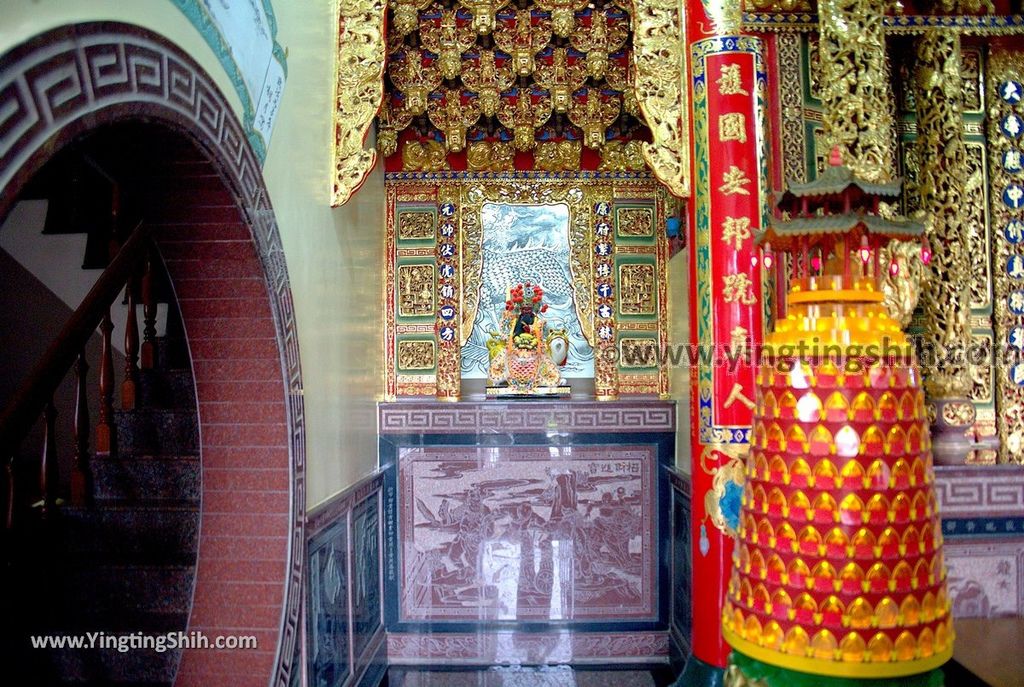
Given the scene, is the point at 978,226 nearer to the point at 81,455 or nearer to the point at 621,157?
the point at 621,157

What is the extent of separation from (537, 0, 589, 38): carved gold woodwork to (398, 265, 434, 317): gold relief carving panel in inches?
65.0

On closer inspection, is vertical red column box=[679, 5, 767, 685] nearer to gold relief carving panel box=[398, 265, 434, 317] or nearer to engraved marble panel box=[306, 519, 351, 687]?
engraved marble panel box=[306, 519, 351, 687]

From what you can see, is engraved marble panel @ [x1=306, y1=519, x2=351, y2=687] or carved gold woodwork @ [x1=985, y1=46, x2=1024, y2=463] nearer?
engraved marble panel @ [x1=306, y1=519, x2=351, y2=687]

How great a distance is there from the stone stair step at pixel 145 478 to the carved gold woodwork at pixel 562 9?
116 inches

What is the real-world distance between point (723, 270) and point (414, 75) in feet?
7.07

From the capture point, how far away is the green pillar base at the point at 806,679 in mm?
1890

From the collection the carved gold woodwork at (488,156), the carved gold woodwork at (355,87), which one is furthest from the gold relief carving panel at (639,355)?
the carved gold woodwork at (355,87)

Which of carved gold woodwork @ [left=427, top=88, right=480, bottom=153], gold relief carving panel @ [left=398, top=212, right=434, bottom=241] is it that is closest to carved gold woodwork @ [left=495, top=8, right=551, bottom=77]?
carved gold woodwork @ [left=427, top=88, right=480, bottom=153]

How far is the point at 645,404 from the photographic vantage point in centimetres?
430

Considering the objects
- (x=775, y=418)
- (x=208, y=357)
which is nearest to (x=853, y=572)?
(x=775, y=418)

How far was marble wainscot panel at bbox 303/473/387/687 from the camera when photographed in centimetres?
281

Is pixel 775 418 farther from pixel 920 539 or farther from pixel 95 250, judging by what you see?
pixel 95 250

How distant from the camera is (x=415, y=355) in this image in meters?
4.53

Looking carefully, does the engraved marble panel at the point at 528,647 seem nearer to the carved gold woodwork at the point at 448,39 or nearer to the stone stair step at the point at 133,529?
the stone stair step at the point at 133,529
